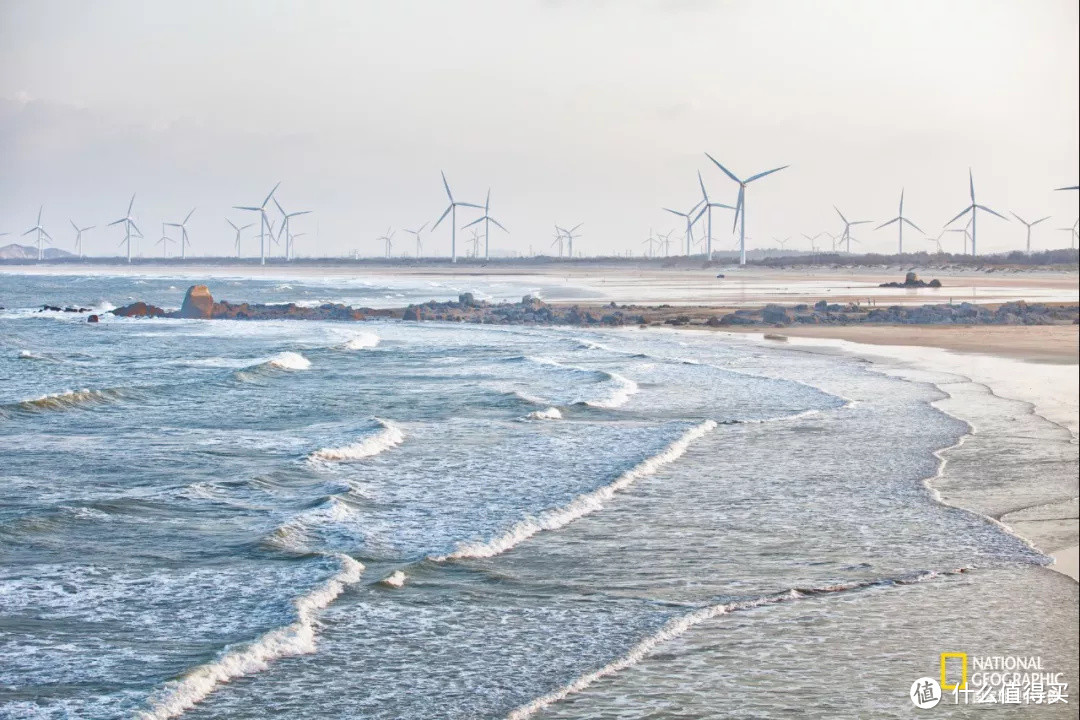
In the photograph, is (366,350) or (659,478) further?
(366,350)

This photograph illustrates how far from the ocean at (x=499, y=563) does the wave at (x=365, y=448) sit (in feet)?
0.29

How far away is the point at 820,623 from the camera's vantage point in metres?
8.88

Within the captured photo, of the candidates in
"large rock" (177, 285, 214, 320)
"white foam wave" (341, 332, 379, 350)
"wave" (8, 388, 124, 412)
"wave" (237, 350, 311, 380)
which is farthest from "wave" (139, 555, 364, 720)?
"large rock" (177, 285, 214, 320)

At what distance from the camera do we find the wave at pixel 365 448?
1656 centimetres

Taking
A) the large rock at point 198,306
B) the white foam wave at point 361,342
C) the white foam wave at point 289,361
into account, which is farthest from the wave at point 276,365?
the large rock at point 198,306

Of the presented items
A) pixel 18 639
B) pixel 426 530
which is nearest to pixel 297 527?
pixel 426 530

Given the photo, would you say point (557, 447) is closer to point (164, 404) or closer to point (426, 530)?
point (426, 530)

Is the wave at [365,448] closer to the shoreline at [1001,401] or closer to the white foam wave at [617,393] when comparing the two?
the white foam wave at [617,393]

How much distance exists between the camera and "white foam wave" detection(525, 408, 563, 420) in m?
20.7

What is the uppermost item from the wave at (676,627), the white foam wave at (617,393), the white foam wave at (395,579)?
the white foam wave at (617,393)

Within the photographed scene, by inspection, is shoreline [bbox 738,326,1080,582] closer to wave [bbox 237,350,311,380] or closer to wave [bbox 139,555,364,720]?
wave [bbox 139,555,364,720]

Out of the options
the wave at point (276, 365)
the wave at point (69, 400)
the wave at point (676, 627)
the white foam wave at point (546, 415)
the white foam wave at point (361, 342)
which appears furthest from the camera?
the white foam wave at point (361, 342)

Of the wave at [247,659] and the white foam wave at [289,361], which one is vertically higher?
the white foam wave at [289,361]

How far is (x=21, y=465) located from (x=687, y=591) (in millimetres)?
10290
